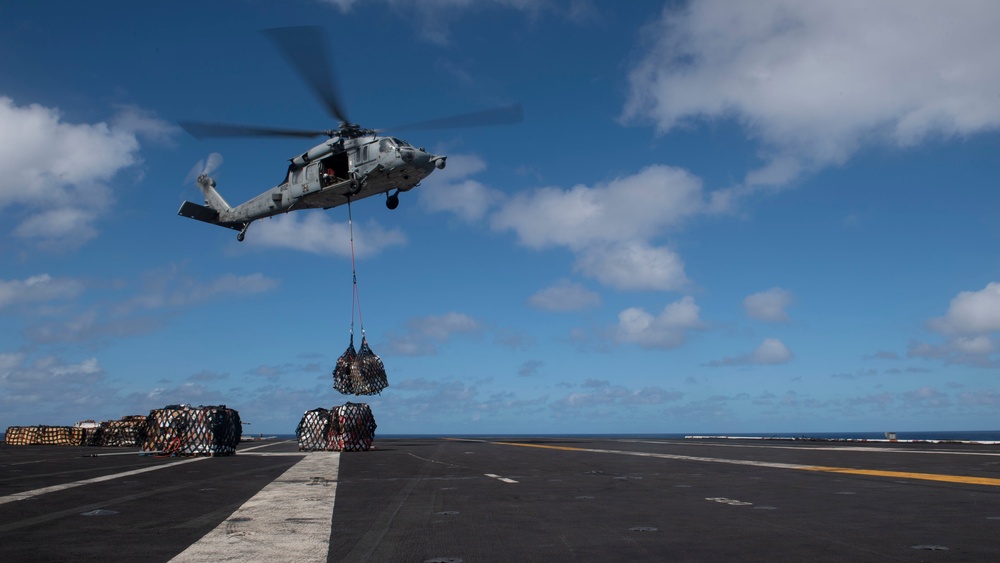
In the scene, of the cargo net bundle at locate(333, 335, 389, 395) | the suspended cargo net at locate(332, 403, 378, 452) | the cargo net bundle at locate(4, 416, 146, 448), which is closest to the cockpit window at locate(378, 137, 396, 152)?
the cargo net bundle at locate(333, 335, 389, 395)

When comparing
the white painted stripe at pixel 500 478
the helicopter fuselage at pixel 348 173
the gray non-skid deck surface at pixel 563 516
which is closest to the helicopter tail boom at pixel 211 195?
the helicopter fuselage at pixel 348 173

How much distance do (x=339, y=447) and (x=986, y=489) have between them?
2789cm

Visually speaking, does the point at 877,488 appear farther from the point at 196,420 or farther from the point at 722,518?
the point at 196,420

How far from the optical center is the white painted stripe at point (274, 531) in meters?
6.86

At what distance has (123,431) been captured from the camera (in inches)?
1977

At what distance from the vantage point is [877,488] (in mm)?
12602

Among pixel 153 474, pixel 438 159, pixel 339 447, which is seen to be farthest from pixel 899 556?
pixel 339 447

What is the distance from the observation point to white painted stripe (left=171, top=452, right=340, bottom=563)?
22.5ft

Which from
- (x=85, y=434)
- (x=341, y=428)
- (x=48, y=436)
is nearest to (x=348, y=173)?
(x=341, y=428)

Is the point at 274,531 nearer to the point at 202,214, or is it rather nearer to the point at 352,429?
the point at 352,429

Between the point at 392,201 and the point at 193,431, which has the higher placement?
the point at 392,201

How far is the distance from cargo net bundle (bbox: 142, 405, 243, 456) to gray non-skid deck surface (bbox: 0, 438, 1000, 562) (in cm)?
1314

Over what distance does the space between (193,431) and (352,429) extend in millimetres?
7254

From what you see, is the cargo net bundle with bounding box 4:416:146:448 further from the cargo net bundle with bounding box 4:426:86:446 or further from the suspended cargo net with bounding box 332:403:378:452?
the suspended cargo net with bounding box 332:403:378:452
